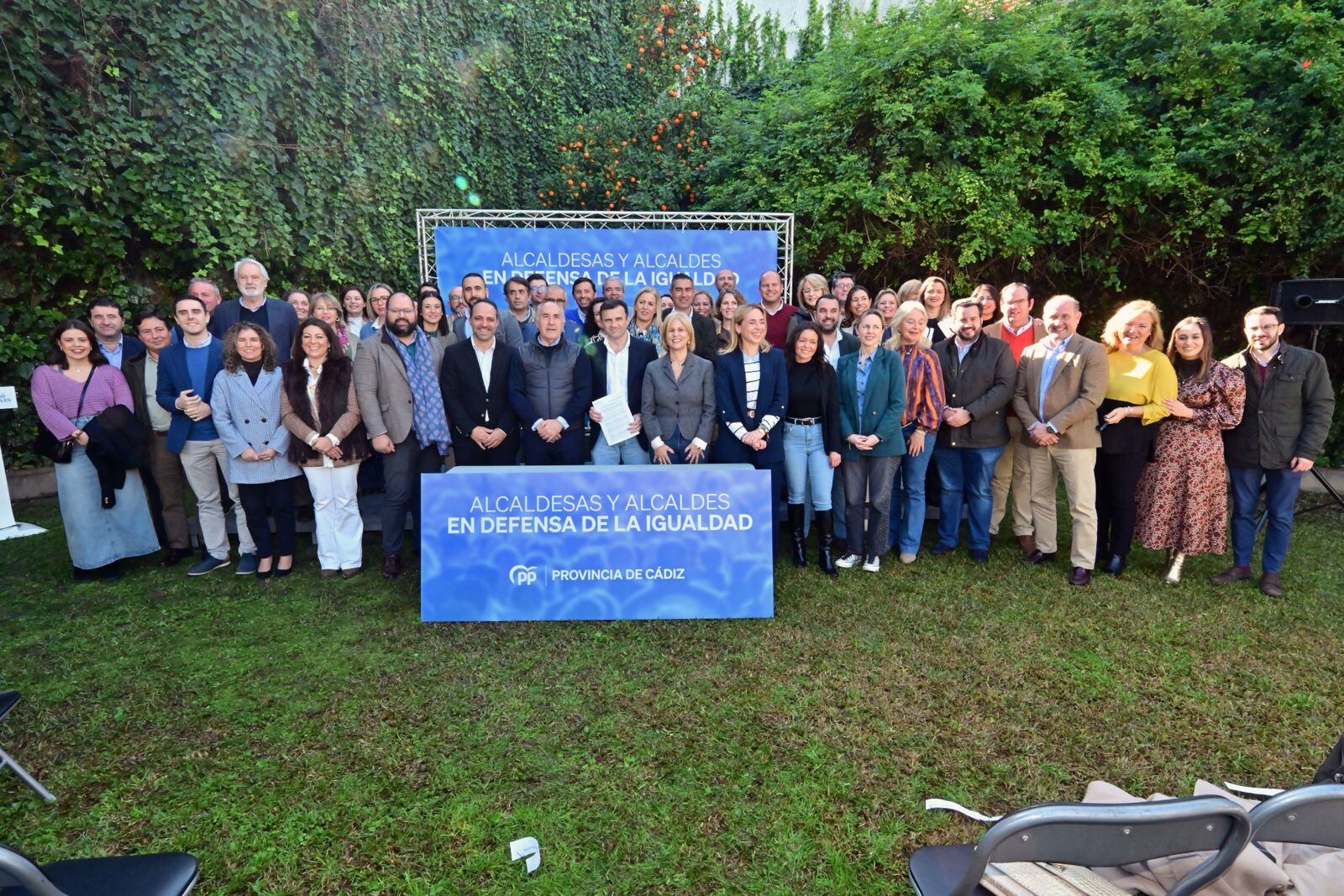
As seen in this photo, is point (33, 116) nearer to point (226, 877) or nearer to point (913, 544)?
point (226, 877)

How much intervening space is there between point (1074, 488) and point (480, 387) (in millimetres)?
4285

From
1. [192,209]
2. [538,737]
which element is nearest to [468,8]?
[192,209]

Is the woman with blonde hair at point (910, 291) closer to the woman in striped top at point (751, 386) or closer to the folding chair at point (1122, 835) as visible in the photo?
the woman in striped top at point (751, 386)

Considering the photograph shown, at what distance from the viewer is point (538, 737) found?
128 inches

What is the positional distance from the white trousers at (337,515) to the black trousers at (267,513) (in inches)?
8.5

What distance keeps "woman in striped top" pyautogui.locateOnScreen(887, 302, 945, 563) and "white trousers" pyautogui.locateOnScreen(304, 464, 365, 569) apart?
4.00m

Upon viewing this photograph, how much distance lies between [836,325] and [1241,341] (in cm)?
615

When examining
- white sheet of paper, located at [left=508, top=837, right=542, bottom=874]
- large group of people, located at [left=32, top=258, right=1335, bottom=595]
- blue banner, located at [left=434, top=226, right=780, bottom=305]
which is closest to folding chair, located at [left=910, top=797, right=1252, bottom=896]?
white sheet of paper, located at [left=508, top=837, right=542, bottom=874]

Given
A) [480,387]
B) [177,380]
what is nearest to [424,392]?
[480,387]

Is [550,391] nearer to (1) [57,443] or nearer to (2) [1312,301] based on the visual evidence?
(1) [57,443]

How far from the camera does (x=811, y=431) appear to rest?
510 centimetres

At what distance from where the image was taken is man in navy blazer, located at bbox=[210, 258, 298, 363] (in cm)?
560

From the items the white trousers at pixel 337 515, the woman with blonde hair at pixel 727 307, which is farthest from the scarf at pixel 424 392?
the woman with blonde hair at pixel 727 307

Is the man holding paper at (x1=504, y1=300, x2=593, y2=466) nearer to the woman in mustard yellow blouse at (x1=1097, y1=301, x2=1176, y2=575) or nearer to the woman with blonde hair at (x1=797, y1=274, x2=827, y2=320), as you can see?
the woman with blonde hair at (x1=797, y1=274, x2=827, y2=320)
